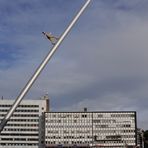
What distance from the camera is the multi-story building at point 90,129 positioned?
19012cm

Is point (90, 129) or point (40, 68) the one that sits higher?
point (90, 129)

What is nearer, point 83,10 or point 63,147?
point 83,10

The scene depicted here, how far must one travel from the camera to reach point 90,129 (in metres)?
192

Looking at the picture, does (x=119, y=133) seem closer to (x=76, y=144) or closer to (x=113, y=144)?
(x=113, y=144)

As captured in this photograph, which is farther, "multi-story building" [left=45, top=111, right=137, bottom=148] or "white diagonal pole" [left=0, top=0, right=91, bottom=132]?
"multi-story building" [left=45, top=111, right=137, bottom=148]

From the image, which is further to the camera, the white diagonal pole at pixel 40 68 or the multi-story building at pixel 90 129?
the multi-story building at pixel 90 129

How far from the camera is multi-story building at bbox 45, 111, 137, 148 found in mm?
190125

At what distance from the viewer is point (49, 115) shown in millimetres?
193500

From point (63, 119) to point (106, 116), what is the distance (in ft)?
56.7

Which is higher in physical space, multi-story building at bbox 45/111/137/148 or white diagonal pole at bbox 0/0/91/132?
multi-story building at bbox 45/111/137/148

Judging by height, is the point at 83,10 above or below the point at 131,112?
below

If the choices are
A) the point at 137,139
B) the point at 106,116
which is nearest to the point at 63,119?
the point at 106,116

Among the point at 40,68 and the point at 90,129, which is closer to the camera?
the point at 40,68

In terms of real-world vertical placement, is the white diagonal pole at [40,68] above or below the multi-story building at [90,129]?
below
